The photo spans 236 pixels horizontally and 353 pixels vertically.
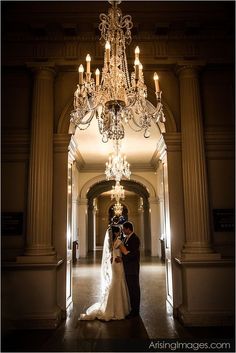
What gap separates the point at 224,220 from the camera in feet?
18.1

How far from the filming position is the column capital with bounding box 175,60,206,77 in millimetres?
5734

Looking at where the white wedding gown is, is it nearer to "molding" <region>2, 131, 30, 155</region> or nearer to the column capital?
"molding" <region>2, 131, 30, 155</region>

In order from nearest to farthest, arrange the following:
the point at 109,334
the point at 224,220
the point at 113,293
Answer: the point at 109,334
the point at 113,293
the point at 224,220

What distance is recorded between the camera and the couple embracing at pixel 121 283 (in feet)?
17.6

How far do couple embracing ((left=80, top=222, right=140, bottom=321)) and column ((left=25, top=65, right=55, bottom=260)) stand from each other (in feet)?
3.91

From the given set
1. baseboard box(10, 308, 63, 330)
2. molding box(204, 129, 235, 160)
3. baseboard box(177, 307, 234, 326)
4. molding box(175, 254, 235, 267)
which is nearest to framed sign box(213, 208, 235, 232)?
molding box(175, 254, 235, 267)

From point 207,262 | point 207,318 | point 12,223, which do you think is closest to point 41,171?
point 12,223

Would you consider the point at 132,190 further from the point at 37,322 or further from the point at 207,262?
the point at 37,322

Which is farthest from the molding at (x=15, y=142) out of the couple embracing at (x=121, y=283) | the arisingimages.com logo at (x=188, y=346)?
the arisingimages.com logo at (x=188, y=346)

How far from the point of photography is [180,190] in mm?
5734

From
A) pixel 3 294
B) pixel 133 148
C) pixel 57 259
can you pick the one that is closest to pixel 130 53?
pixel 57 259

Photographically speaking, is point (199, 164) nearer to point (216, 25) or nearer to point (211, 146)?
point (211, 146)

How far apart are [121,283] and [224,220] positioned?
2.25 meters

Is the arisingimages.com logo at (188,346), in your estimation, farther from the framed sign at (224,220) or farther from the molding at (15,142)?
the molding at (15,142)
